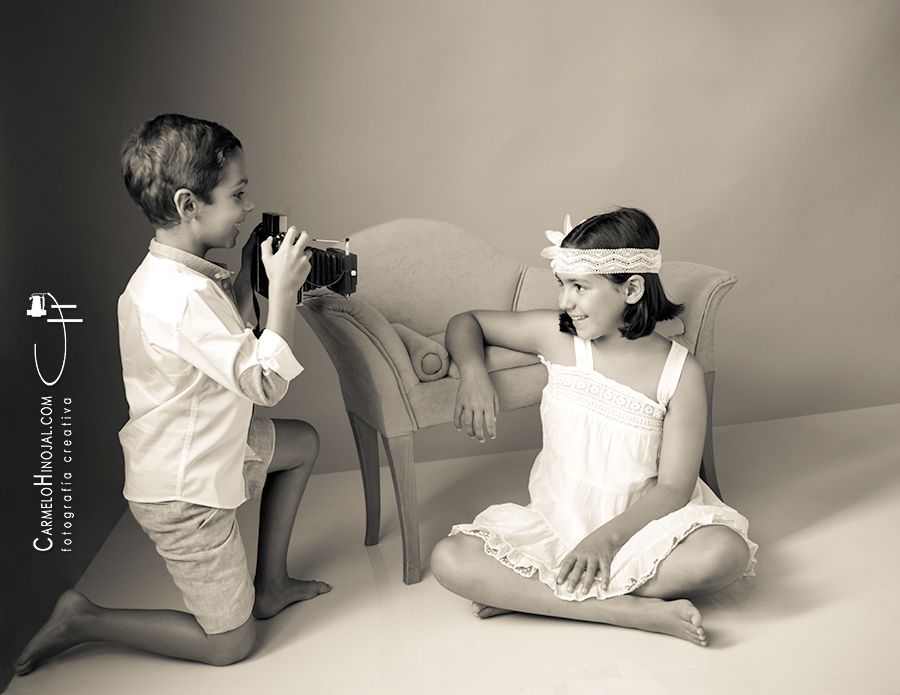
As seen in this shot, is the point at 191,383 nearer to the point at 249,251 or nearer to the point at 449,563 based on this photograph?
the point at 249,251

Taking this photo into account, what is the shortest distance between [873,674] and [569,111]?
2.13m

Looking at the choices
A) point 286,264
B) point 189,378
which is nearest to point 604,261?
point 286,264

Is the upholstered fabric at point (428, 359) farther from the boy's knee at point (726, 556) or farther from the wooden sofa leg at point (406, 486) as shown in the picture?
the boy's knee at point (726, 556)

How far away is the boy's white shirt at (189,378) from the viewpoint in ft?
5.23

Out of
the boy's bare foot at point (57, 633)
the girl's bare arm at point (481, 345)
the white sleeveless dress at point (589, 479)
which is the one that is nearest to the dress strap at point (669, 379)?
the white sleeveless dress at point (589, 479)

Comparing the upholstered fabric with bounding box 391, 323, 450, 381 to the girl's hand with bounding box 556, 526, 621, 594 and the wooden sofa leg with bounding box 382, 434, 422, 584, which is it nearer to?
the wooden sofa leg with bounding box 382, 434, 422, 584

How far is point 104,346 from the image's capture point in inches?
96.6

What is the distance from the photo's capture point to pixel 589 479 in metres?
1.97

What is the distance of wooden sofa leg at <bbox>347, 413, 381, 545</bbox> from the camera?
2352 millimetres

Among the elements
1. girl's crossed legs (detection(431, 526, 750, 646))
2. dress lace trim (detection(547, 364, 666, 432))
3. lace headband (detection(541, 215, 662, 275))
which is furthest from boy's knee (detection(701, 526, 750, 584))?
lace headband (detection(541, 215, 662, 275))

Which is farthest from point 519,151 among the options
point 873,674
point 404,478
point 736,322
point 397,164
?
point 873,674

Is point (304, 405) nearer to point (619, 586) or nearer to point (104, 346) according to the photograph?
point (104, 346)

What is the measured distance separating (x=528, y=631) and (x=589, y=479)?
0.38m

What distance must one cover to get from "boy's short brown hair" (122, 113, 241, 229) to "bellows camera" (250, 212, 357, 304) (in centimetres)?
16
